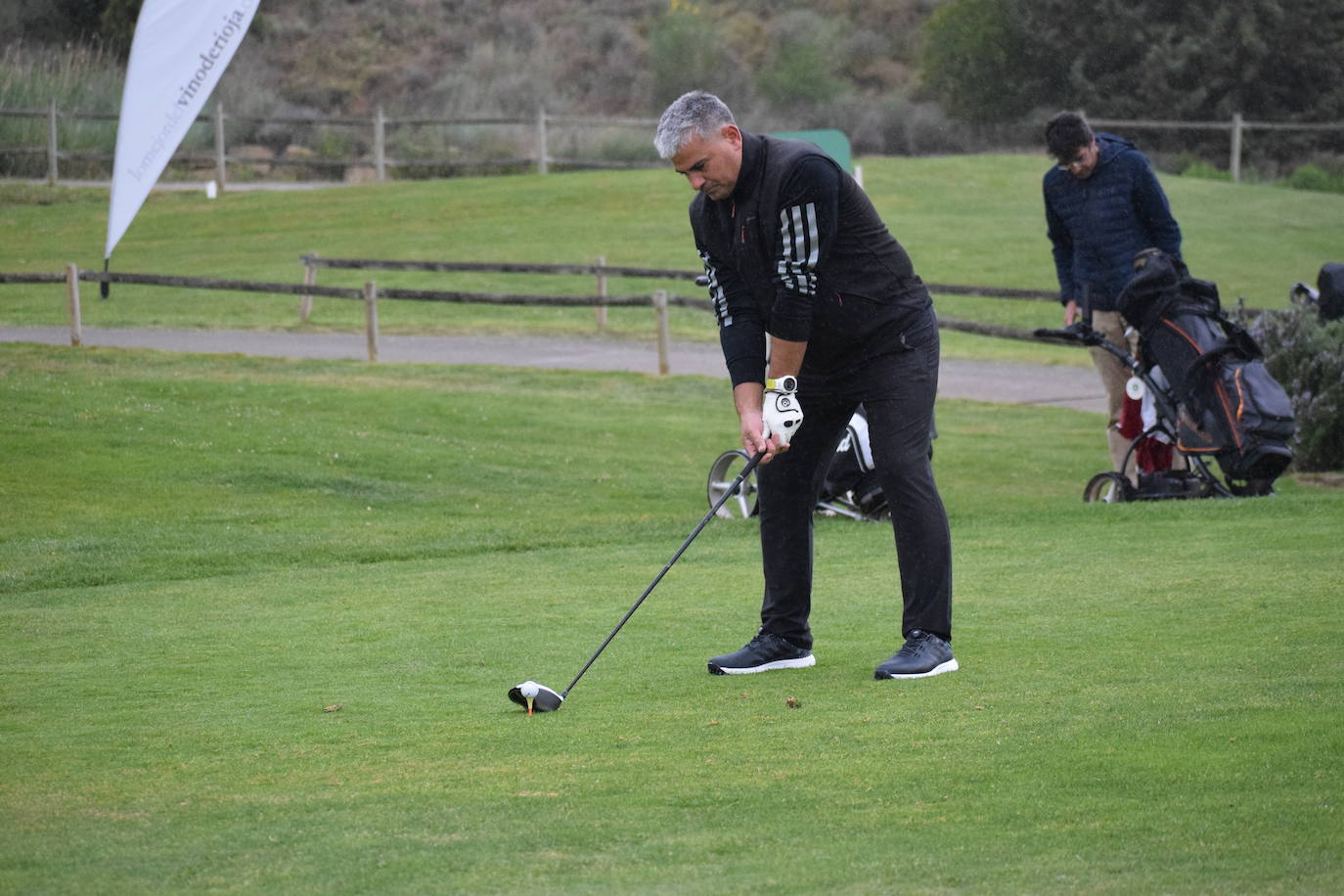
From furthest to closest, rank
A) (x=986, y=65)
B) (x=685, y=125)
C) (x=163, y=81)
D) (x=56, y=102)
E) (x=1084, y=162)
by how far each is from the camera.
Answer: (x=986, y=65)
(x=56, y=102)
(x=163, y=81)
(x=1084, y=162)
(x=685, y=125)

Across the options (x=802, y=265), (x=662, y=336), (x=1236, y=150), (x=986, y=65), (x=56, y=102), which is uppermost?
(x=986, y=65)

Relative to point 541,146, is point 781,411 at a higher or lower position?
lower

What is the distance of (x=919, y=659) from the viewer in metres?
5.62

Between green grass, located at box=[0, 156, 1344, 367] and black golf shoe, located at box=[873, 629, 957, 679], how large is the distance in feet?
61.9

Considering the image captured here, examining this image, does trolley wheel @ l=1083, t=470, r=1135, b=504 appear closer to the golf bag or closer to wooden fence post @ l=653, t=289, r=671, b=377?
the golf bag

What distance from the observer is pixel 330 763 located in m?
4.64

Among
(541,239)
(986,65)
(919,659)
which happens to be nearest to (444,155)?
(541,239)

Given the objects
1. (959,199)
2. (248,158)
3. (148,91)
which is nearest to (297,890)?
(148,91)

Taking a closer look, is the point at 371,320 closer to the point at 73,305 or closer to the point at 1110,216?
the point at 73,305

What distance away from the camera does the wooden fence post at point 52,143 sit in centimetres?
3428

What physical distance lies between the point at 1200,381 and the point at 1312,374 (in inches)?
132

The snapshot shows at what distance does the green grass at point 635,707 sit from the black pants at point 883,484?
28 centimetres

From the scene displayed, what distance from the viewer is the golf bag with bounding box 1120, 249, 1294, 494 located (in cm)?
986

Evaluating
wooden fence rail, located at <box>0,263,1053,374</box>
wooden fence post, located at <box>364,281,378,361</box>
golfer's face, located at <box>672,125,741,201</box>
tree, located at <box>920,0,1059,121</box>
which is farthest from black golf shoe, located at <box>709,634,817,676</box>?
tree, located at <box>920,0,1059,121</box>
